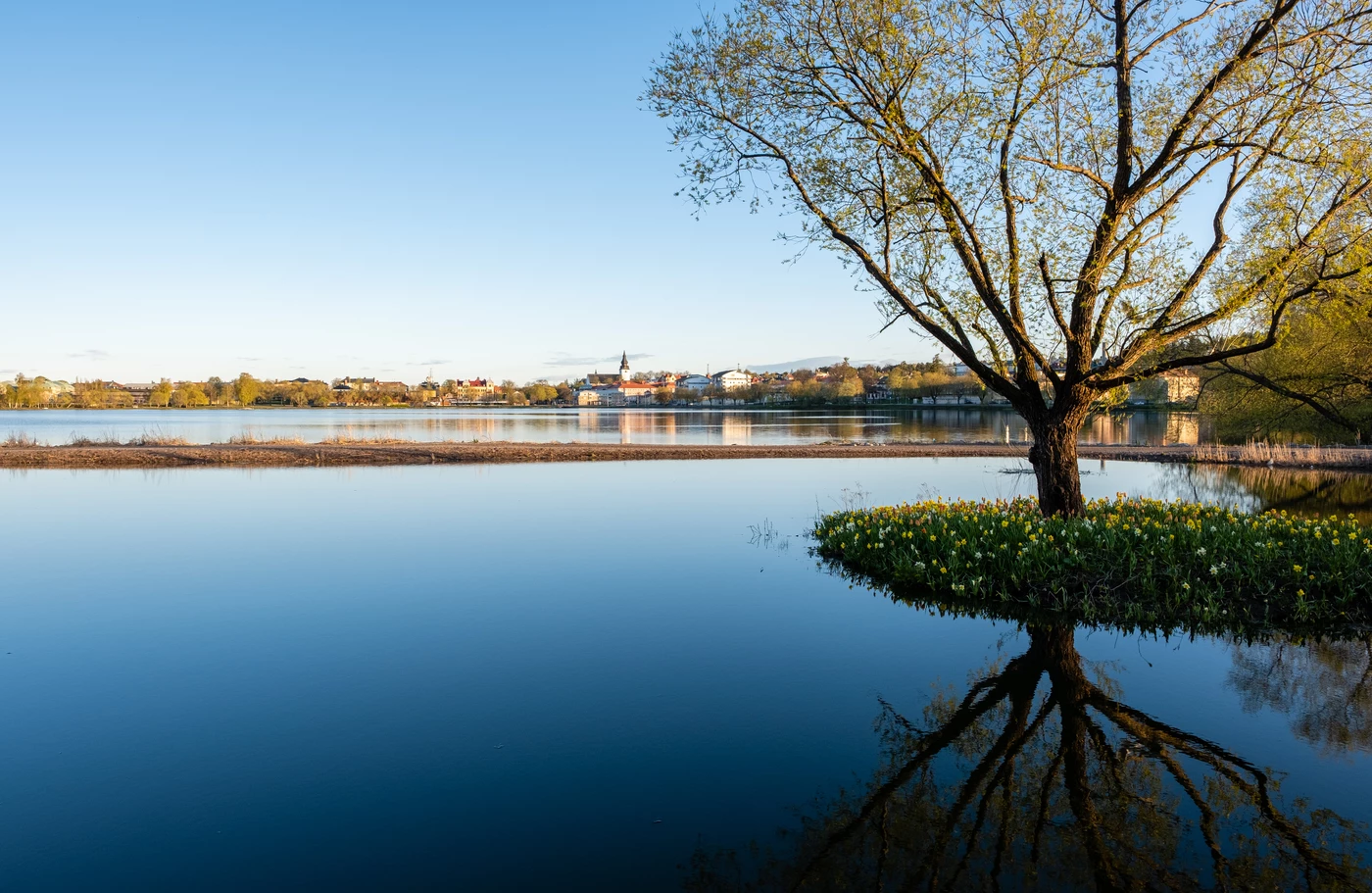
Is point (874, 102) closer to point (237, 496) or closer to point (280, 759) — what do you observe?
point (280, 759)

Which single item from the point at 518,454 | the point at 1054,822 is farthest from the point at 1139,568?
the point at 518,454

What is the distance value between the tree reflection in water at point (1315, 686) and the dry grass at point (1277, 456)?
31.3 m

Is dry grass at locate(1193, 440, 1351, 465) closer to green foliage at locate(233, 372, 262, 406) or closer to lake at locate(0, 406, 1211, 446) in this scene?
lake at locate(0, 406, 1211, 446)

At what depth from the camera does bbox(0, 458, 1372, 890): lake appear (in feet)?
17.9

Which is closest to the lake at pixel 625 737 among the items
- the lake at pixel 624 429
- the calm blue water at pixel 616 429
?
the calm blue water at pixel 616 429

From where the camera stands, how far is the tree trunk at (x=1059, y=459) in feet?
50.2

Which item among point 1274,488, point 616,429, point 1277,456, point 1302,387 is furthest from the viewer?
point 616,429

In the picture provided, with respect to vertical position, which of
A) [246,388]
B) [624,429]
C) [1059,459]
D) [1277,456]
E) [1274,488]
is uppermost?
[246,388]

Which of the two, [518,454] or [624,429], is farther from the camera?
[624,429]

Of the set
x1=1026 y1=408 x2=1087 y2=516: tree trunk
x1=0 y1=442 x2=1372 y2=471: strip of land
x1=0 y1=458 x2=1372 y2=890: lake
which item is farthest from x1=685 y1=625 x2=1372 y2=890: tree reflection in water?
x1=0 y1=442 x2=1372 y2=471: strip of land

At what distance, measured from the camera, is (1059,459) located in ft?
50.4

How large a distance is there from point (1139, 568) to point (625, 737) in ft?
31.2

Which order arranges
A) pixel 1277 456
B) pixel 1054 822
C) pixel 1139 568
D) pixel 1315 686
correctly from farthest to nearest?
pixel 1277 456 < pixel 1139 568 < pixel 1315 686 < pixel 1054 822

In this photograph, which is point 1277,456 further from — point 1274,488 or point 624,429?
point 624,429
